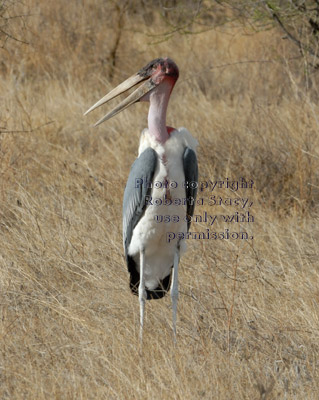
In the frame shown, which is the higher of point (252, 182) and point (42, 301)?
point (252, 182)

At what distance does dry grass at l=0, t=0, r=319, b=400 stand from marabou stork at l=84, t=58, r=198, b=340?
166 mm

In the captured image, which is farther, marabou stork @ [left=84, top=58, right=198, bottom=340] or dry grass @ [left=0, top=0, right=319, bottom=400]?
marabou stork @ [left=84, top=58, right=198, bottom=340]

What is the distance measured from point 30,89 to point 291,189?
3117 millimetres

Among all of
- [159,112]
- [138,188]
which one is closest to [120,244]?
[138,188]

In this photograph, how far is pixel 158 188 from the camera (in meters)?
3.61

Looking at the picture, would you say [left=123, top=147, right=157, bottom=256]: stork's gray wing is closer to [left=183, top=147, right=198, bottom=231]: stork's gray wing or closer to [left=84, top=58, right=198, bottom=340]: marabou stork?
[left=84, top=58, right=198, bottom=340]: marabou stork

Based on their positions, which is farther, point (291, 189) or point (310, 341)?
point (291, 189)

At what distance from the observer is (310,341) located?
12.0 feet

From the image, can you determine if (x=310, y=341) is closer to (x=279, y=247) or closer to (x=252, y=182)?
(x=279, y=247)

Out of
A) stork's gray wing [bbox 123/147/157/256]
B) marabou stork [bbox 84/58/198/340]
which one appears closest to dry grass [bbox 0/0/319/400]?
marabou stork [bbox 84/58/198/340]

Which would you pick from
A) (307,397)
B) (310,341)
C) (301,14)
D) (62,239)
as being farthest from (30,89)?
(307,397)

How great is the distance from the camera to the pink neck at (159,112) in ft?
11.8

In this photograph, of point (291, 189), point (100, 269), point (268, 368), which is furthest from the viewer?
point (291, 189)

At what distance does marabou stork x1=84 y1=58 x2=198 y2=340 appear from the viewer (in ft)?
11.8
